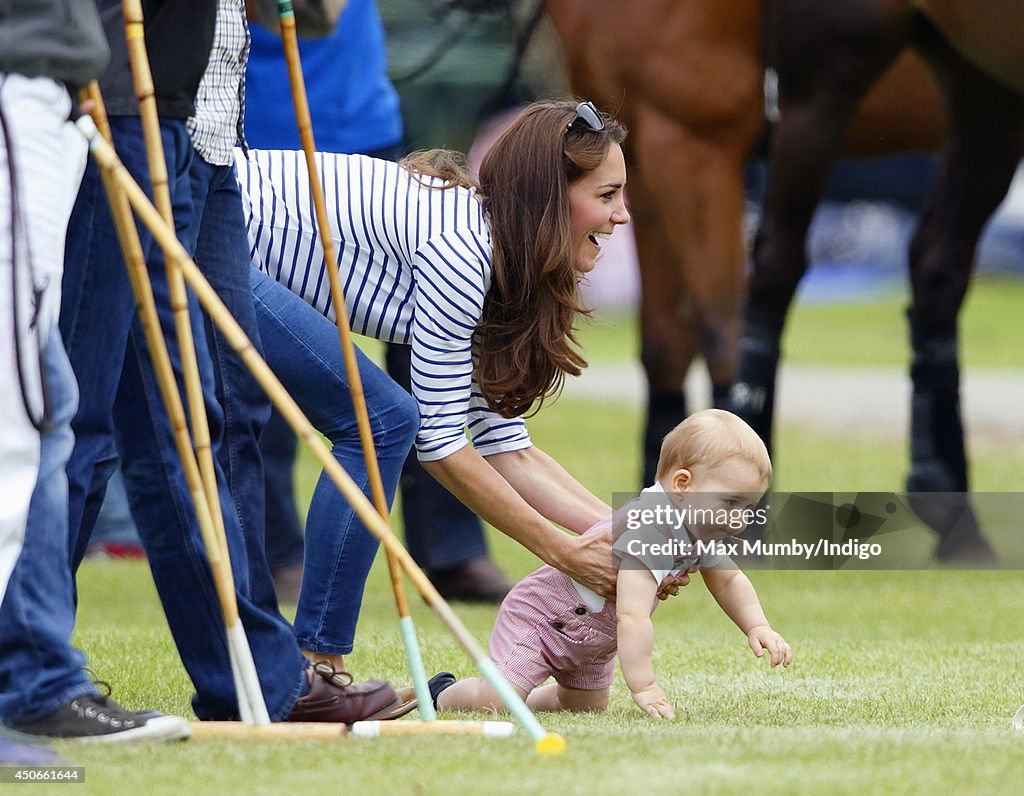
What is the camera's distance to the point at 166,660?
13.3 feet

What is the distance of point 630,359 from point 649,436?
8924 millimetres

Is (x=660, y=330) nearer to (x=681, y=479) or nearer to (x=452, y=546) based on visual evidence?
(x=452, y=546)

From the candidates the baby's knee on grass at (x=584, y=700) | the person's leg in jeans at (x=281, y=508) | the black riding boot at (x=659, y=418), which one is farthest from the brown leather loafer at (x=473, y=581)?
the baby's knee on grass at (x=584, y=700)

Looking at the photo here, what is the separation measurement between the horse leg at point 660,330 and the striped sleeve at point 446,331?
3.14m

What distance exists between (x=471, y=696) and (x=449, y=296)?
0.73m

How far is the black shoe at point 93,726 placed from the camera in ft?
8.87

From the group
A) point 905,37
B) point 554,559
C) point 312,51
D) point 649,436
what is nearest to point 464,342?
point 554,559

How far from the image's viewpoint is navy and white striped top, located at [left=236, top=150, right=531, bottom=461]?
3268 millimetres

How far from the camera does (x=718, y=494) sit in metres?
3.29

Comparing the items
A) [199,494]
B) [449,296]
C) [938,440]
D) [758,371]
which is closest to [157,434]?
[199,494]

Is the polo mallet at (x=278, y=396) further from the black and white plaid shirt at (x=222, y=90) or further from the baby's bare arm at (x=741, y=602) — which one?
the baby's bare arm at (x=741, y=602)

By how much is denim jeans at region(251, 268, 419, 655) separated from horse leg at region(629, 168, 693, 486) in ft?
10.3

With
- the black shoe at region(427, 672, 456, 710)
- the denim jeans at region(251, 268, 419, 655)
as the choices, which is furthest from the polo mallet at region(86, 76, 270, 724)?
the black shoe at region(427, 672, 456, 710)

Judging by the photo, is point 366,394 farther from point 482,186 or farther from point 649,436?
point 649,436
